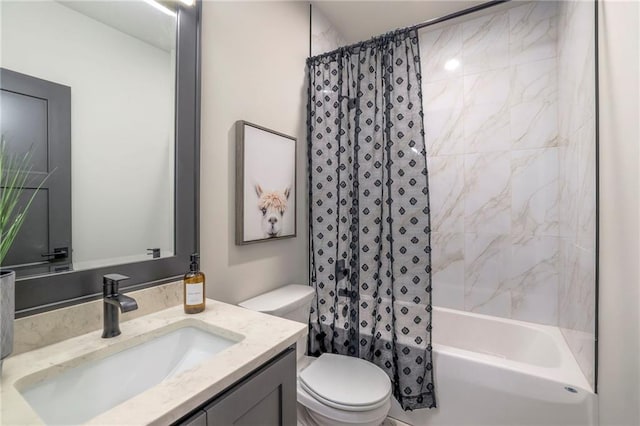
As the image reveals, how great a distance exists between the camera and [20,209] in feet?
2.75

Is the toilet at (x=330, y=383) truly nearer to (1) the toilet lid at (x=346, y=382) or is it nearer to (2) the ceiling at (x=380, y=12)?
(1) the toilet lid at (x=346, y=382)

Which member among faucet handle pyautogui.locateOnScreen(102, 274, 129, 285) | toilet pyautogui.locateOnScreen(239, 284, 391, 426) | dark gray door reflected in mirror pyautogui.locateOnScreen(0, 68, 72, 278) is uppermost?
dark gray door reflected in mirror pyautogui.locateOnScreen(0, 68, 72, 278)

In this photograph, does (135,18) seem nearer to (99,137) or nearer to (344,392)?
(99,137)

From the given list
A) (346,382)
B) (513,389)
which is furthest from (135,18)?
(513,389)

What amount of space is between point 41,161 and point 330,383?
4.77ft

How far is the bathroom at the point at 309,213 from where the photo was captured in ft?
2.78

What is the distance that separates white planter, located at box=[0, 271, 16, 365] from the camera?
660mm

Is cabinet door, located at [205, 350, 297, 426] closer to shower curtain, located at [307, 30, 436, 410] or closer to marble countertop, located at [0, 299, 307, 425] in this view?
marble countertop, located at [0, 299, 307, 425]

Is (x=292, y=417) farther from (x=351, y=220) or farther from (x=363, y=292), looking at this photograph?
(x=351, y=220)

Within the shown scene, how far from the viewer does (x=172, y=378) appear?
0.70 metres

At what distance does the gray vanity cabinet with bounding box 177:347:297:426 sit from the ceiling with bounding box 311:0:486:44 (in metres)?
2.27

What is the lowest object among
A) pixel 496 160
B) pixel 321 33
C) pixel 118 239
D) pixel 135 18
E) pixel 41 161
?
pixel 118 239

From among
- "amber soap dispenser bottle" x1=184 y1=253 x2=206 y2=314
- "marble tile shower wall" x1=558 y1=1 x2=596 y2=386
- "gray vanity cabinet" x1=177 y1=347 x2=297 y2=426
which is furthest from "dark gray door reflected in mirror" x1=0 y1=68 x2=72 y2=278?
"marble tile shower wall" x1=558 y1=1 x2=596 y2=386

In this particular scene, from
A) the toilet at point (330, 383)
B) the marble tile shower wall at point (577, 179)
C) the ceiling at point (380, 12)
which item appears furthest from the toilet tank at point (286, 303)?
the ceiling at point (380, 12)
